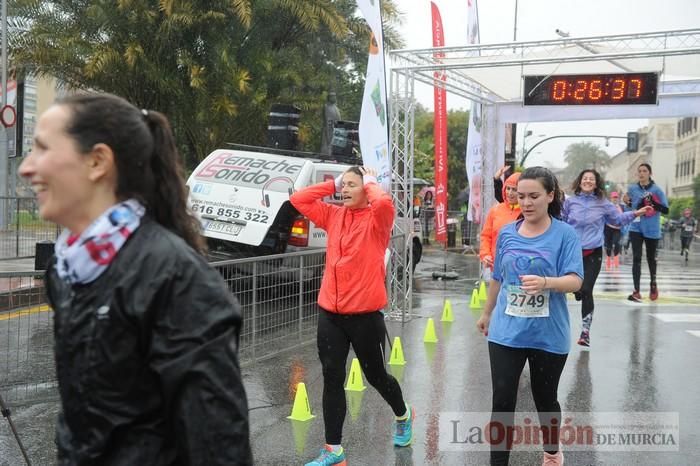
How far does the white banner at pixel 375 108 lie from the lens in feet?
31.9

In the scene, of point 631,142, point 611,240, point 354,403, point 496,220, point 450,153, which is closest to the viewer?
point 354,403

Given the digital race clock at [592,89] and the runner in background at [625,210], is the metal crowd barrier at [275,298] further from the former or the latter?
the digital race clock at [592,89]

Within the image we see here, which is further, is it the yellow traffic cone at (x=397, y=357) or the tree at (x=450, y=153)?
the tree at (x=450, y=153)

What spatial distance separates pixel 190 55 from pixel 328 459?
15722 millimetres

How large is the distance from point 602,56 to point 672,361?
4654mm

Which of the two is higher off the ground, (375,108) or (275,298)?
(375,108)

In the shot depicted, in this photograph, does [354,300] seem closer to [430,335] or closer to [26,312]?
[26,312]

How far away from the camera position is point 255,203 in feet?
35.3

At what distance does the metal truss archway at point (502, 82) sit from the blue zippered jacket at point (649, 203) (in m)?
1.98

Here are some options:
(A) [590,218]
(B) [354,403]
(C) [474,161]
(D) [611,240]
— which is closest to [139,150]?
(B) [354,403]

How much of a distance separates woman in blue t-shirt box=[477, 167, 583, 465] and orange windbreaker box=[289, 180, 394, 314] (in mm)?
827

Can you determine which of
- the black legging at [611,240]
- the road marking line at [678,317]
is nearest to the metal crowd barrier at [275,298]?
the road marking line at [678,317]

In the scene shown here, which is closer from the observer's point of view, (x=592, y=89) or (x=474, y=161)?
(x=592, y=89)

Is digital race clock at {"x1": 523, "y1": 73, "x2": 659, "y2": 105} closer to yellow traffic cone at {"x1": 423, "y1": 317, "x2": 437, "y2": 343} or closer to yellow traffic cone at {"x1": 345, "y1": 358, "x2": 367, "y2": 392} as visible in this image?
yellow traffic cone at {"x1": 423, "y1": 317, "x2": 437, "y2": 343}
